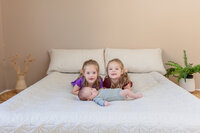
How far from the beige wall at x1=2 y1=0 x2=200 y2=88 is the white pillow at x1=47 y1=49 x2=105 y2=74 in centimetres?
26

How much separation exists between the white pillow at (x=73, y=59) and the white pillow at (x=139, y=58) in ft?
0.39

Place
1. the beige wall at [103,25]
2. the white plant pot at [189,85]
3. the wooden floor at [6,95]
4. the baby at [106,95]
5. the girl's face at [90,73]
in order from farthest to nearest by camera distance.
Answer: the beige wall at [103,25]
the wooden floor at [6,95]
the white plant pot at [189,85]
the girl's face at [90,73]
the baby at [106,95]

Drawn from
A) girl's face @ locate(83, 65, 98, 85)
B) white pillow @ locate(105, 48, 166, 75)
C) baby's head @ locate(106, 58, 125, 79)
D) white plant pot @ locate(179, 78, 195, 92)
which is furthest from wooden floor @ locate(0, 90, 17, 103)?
white plant pot @ locate(179, 78, 195, 92)

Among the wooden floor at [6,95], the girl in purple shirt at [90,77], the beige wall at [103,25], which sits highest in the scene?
the beige wall at [103,25]

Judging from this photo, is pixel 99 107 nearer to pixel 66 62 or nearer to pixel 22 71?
pixel 66 62

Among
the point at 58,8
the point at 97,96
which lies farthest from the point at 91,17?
the point at 97,96

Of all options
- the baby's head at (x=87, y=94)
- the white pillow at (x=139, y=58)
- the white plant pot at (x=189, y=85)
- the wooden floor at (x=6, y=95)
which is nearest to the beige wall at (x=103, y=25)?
the white pillow at (x=139, y=58)

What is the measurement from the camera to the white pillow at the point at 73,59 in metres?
2.61

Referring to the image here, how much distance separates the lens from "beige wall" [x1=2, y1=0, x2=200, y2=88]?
2908mm

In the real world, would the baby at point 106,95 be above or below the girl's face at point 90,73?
Result: below

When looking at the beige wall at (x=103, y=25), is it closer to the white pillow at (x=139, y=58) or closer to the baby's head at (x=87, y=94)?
the white pillow at (x=139, y=58)

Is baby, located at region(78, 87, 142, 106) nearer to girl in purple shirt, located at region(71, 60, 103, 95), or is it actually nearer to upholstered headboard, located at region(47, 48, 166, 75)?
girl in purple shirt, located at region(71, 60, 103, 95)

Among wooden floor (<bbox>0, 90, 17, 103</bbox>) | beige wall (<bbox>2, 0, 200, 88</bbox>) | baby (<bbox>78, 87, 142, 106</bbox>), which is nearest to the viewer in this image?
baby (<bbox>78, 87, 142, 106</bbox>)

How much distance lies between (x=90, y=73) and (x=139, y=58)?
1.13m
